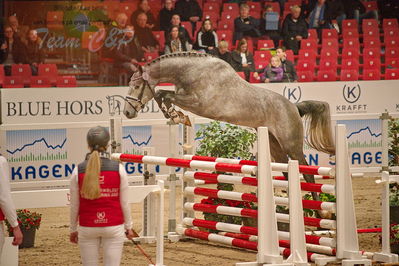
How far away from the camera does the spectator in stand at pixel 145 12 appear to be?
1386 centimetres

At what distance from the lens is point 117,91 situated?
40.9 ft

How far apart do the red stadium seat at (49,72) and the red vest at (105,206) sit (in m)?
8.03

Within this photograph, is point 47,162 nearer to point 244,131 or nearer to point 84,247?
point 244,131

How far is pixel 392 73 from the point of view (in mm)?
15391

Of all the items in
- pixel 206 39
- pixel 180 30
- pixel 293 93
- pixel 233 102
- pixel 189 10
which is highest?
pixel 189 10

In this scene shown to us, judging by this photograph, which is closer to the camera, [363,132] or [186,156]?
[186,156]

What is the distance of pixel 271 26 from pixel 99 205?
1075 cm

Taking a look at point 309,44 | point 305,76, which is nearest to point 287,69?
point 305,76

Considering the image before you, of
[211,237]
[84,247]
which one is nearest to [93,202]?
[84,247]

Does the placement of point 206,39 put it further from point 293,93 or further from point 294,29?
point 294,29

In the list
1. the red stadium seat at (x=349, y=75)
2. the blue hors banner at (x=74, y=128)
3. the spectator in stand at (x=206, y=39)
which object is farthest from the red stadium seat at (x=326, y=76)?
the spectator in stand at (x=206, y=39)

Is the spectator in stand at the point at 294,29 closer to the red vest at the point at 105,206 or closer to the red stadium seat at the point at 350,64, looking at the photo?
the red stadium seat at the point at 350,64

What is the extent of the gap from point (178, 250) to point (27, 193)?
2.11 m

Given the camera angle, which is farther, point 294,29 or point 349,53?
point 349,53
